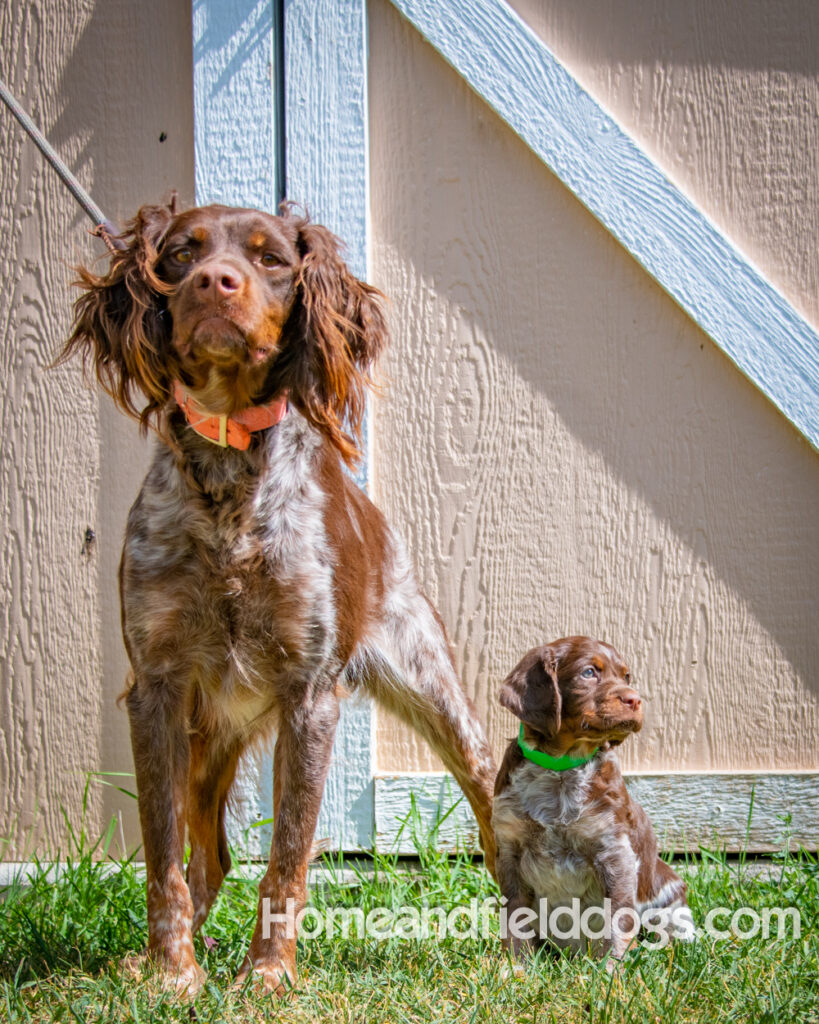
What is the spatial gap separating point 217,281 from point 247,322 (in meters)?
0.12

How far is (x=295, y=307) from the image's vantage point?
8.53 ft

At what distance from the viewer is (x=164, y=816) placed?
245 cm

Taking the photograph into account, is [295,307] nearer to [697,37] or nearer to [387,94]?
[387,94]

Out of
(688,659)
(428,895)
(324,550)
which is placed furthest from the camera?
(688,659)

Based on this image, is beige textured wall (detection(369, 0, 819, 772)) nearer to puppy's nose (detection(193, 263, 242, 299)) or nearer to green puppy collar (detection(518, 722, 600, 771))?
green puppy collar (detection(518, 722, 600, 771))

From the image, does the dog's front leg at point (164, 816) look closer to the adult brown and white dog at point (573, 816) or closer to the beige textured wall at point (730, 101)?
the adult brown and white dog at point (573, 816)

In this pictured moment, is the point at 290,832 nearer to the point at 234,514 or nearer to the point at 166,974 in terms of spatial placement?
the point at 166,974

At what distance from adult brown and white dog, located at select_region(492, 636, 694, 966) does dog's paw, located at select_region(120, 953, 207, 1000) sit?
75cm

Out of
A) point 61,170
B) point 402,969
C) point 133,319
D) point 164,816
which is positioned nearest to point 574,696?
point 402,969

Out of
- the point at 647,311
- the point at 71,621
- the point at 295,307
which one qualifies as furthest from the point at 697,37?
the point at 71,621

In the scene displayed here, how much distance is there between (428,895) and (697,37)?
2.88 metres

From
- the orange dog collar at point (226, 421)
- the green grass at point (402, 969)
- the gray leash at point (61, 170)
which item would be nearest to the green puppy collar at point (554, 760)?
the green grass at point (402, 969)

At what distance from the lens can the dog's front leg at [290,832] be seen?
233cm

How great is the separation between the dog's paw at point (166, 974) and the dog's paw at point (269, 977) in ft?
0.31
